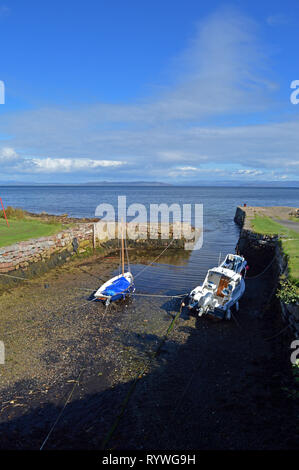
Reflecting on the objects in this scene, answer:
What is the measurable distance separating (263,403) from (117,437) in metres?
5.41

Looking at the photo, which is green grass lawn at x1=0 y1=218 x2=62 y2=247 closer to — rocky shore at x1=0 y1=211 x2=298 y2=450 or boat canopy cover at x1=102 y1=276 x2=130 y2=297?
rocky shore at x1=0 y1=211 x2=298 y2=450

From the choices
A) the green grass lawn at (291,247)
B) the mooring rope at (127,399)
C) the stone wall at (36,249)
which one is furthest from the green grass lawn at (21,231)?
the green grass lawn at (291,247)

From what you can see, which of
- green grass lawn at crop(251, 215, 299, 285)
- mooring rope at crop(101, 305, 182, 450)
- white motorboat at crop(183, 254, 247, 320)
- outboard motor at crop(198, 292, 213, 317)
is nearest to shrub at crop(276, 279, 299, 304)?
green grass lawn at crop(251, 215, 299, 285)

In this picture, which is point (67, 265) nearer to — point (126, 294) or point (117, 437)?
point (126, 294)

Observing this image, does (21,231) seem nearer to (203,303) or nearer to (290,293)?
(203,303)

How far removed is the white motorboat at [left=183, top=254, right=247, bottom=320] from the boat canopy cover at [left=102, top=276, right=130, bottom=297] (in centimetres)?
489

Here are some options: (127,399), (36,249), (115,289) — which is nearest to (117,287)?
(115,289)

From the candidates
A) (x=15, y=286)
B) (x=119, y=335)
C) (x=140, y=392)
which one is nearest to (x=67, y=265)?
(x=15, y=286)

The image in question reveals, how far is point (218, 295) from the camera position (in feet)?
65.0

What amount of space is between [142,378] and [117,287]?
9.44 m

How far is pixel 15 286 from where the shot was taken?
74.9 feet

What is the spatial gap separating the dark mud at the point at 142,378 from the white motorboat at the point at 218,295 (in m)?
0.79

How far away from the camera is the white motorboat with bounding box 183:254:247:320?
17.8m

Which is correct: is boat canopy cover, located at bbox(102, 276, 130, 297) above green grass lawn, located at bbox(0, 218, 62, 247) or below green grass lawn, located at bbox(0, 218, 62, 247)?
below
